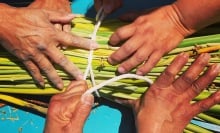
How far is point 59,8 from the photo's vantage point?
1646 mm

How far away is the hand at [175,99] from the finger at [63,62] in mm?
255

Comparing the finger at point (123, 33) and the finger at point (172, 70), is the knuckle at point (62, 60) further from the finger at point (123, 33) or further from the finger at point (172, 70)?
the finger at point (172, 70)

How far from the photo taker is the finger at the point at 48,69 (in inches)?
59.4

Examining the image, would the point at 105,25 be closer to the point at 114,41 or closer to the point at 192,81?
the point at 114,41

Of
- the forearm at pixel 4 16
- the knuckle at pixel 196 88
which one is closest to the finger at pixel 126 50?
the knuckle at pixel 196 88

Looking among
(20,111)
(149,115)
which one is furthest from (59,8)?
(149,115)

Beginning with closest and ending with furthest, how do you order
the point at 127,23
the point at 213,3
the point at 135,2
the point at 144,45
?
the point at 213,3 < the point at 144,45 < the point at 127,23 < the point at 135,2

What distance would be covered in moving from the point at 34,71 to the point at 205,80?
599 millimetres

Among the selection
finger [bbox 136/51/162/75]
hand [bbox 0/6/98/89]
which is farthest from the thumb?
finger [bbox 136/51/162/75]

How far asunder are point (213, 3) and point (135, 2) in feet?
1.54

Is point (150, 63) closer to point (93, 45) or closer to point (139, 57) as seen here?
point (139, 57)

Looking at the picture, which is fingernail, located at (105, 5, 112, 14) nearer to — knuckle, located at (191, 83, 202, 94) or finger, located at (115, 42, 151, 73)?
finger, located at (115, 42, 151, 73)

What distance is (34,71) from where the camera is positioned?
1.54m

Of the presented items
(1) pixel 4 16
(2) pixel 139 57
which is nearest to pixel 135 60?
(2) pixel 139 57
